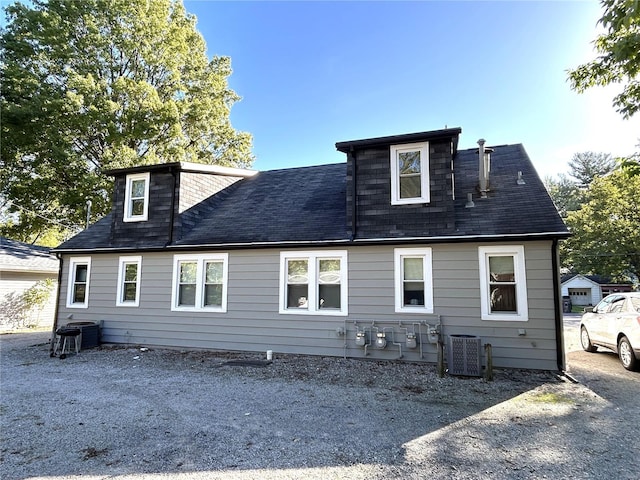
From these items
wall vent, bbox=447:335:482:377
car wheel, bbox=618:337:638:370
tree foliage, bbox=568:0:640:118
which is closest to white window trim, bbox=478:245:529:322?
wall vent, bbox=447:335:482:377

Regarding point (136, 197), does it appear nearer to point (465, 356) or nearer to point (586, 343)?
point (465, 356)

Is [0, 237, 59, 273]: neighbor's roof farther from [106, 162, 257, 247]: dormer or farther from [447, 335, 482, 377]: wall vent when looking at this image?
[447, 335, 482, 377]: wall vent

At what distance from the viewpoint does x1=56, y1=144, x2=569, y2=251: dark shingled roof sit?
7.38m

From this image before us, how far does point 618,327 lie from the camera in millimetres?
7555

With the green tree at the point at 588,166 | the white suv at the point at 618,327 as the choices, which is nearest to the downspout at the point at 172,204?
the white suv at the point at 618,327

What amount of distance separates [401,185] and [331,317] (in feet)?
11.2

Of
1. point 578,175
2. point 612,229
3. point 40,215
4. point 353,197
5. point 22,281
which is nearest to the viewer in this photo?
point 353,197

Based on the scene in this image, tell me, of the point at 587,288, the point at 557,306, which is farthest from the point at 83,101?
the point at 587,288

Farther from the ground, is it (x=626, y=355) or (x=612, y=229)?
(x=612, y=229)

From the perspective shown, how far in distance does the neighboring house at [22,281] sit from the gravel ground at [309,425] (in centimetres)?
911

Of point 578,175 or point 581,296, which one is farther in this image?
point 578,175

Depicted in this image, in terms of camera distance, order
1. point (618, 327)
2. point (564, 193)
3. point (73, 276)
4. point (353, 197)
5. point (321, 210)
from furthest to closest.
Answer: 1. point (564, 193)
2. point (73, 276)
3. point (321, 210)
4. point (353, 197)
5. point (618, 327)

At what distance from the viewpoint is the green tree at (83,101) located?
53.0 ft

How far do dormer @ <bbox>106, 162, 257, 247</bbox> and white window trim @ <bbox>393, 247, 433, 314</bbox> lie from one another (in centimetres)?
590
